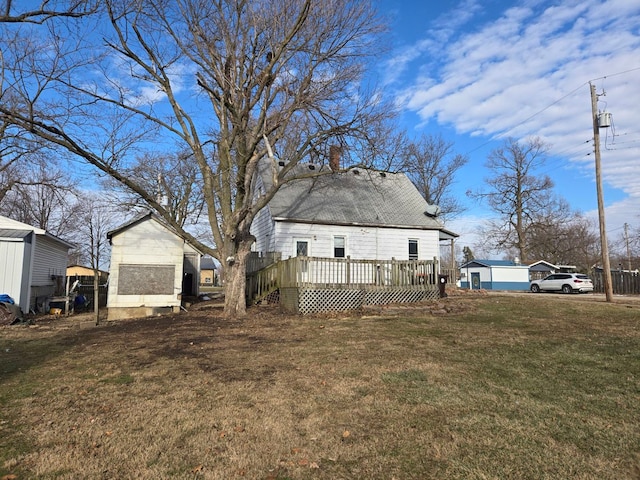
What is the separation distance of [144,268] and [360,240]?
32.6 feet

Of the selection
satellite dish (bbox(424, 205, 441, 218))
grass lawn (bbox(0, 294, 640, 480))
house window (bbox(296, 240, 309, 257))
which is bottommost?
grass lawn (bbox(0, 294, 640, 480))

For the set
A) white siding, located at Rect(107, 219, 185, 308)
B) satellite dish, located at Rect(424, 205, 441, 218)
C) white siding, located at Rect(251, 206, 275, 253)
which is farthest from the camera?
satellite dish, located at Rect(424, 205, 441, 218)

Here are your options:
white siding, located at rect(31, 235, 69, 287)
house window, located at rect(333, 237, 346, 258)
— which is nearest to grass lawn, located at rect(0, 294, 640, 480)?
white siding, located at rect(31, 235, 69, 287)

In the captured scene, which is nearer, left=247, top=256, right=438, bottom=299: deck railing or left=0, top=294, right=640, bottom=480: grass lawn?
left=0, top=294, right=640, bottom=480: grass lawn

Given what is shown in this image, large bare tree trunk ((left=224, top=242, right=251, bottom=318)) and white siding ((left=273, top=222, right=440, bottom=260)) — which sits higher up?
white siding ((left=273, top=222, right=440, bottom=260))

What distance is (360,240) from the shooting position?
2003 cm

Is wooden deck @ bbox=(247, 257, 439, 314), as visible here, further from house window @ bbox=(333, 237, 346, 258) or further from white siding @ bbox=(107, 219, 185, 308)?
house window @ bbox=(333, 237, 346, 258)

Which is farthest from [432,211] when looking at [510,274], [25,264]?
[25,264]

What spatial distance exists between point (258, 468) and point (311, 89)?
12.2 m

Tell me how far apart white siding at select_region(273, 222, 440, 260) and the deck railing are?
9.67 ft

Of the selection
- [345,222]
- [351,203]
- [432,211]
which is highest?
[351,203]

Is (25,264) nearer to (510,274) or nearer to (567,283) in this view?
(567,283)

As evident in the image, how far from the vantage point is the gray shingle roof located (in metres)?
19.4

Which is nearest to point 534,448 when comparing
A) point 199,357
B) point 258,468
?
point 258,468
